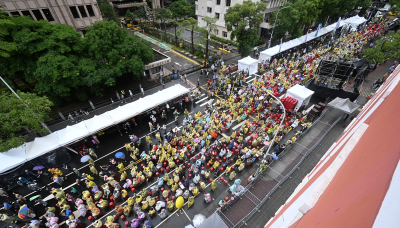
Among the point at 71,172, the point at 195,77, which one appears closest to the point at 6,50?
the point at 71,172

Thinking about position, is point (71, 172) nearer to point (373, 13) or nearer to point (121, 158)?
point (121, 158)

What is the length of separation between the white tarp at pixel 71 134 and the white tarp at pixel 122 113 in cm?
274

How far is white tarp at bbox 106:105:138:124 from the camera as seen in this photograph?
17.8 meters

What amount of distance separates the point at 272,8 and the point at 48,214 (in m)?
46.7

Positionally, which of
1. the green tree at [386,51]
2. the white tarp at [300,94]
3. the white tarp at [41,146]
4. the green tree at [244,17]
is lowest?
the white tarp at [41,146]

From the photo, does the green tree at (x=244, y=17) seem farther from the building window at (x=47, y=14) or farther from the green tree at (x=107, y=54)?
the building window at (x=47, y=14)

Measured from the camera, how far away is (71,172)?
15469 mm

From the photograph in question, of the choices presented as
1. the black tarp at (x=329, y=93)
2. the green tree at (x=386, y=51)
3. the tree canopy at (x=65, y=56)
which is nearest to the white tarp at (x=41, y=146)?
the tree canopy at (x=65, y=56)

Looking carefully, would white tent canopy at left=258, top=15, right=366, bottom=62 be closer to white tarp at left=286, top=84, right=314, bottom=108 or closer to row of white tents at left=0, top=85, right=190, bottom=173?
white tarp at left=286, top=84, right=314, bottom=108

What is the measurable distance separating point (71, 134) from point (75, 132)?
0.35 meters

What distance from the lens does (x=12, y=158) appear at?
543 inches

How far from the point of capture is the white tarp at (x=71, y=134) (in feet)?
51.1

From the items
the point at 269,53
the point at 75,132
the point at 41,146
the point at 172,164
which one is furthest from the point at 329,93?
the point at 41,146

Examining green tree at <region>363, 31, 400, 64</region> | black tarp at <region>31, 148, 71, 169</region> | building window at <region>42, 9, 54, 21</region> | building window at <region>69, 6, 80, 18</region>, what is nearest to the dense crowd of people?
→ black tarp at <region>31, 148, 71, 169</region>
